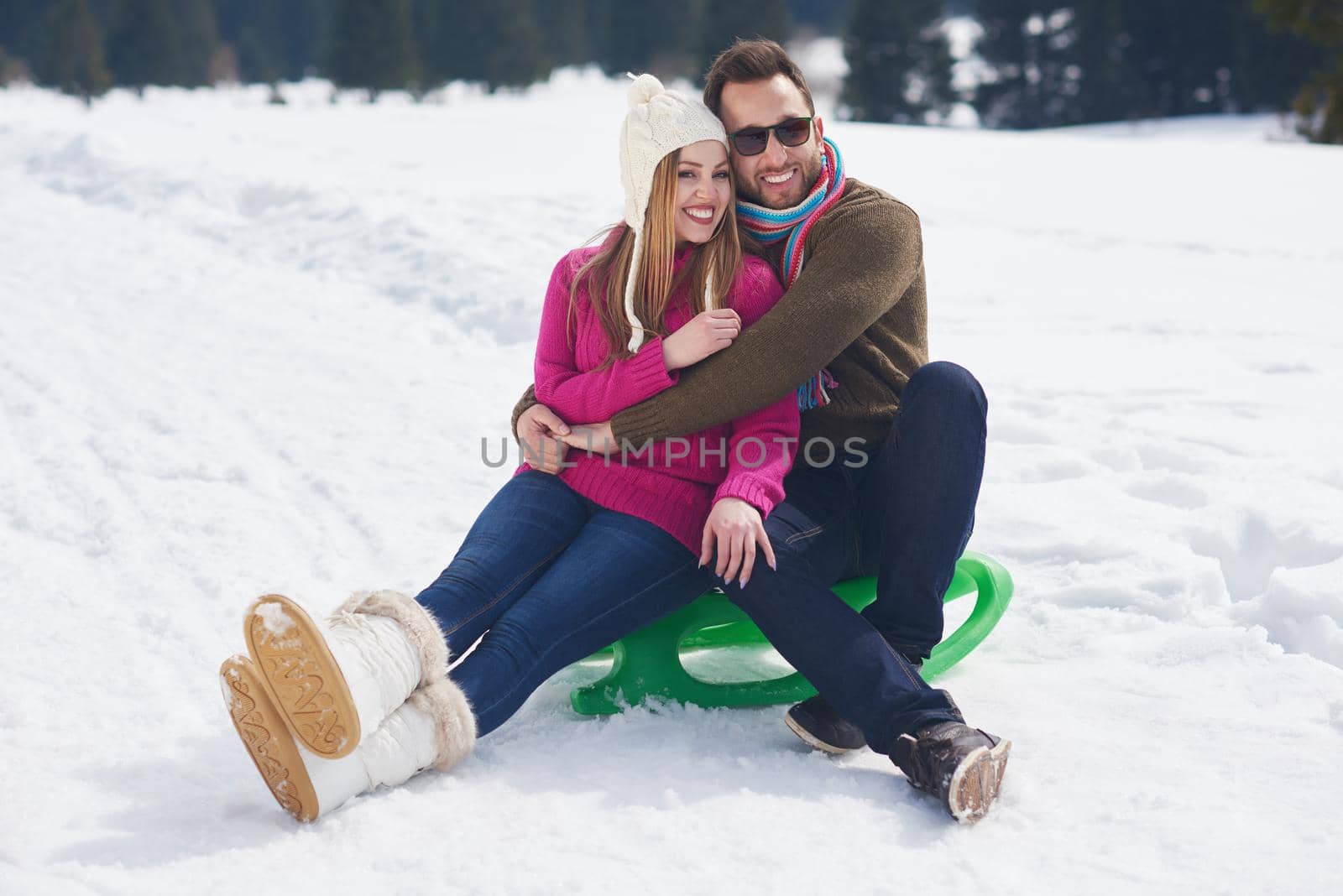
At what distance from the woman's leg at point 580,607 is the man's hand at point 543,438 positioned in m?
0.17

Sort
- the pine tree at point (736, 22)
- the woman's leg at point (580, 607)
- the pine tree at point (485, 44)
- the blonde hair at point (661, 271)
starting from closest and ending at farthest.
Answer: the woman's leg at point (580, 607) → the blonde hair at point (661, 271) → the pine tree at point (736, 22) → the pine tree at point (485, 44)

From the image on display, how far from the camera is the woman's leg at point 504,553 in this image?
2.09m

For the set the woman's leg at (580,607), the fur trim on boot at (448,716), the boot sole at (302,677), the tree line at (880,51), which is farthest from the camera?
the tree line at (880,51)

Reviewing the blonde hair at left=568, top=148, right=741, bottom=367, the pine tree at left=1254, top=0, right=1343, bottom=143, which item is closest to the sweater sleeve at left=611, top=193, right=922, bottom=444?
the blonde hair at left=568, top=148, right=741, bottom=367

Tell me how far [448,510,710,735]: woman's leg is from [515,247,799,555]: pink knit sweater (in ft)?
0.16

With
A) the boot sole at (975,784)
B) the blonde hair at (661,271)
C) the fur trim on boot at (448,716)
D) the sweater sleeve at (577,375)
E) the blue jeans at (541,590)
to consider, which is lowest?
the boot sole at (975,784)

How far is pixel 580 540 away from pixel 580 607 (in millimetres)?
156

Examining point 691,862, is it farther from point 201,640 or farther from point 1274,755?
point 201,640

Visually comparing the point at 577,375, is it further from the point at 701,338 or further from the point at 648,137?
the point at 648,137

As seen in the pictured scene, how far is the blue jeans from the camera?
206 centimetres

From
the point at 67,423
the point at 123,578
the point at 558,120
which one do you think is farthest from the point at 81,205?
the point at 558,120

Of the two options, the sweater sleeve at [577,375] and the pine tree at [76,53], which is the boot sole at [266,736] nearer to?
the sweater sleeve at [577,375]

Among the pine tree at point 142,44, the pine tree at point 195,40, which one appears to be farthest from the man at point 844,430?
the pine tree at point 195,40

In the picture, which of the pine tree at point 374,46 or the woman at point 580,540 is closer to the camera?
the woman at point 580,540
